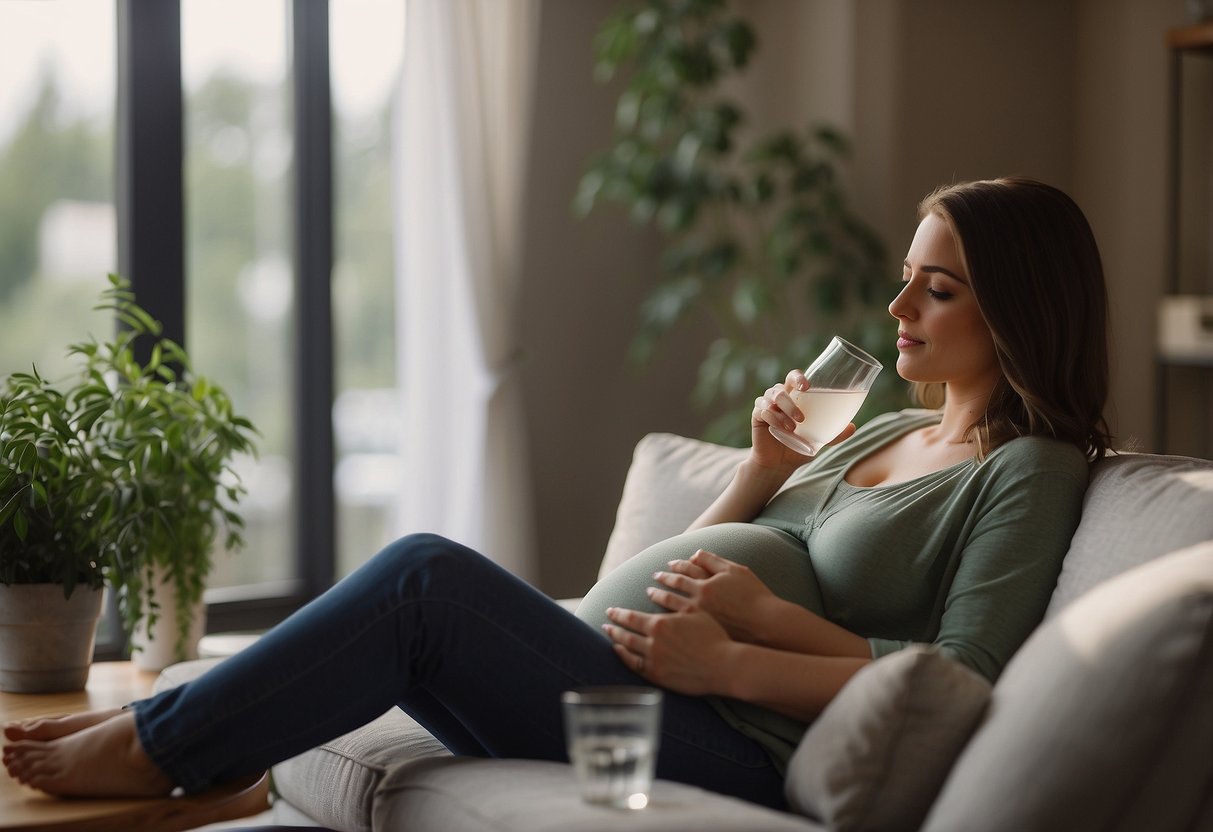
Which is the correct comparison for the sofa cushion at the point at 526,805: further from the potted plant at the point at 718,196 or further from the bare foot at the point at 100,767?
the potted plant at the point at 718,196

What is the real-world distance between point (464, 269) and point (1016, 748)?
2.32 meters

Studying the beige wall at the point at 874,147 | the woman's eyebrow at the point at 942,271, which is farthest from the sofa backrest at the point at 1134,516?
the beige wall at the point at 874,147

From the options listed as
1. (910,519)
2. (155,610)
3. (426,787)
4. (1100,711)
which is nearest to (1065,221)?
(910,519)

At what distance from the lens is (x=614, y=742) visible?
3.86 feet

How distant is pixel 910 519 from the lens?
1.64m

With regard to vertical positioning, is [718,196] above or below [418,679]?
above

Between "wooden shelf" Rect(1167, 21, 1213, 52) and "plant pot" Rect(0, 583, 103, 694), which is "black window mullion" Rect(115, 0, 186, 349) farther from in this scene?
"wooden shelf" Rect(1167, 21, 1213, 52)

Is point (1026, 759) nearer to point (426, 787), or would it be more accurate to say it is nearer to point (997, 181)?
point (426, 787)

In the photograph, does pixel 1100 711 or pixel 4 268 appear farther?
pixel 4 268

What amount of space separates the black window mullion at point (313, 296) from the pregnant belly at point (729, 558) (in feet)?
5.71

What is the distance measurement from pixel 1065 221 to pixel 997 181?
4.0 inches

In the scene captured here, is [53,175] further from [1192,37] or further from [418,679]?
[1192,37]

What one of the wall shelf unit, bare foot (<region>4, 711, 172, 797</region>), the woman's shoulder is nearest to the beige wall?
the wall shelf unit

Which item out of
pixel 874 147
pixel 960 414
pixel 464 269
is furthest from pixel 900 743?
pixel 874 147
